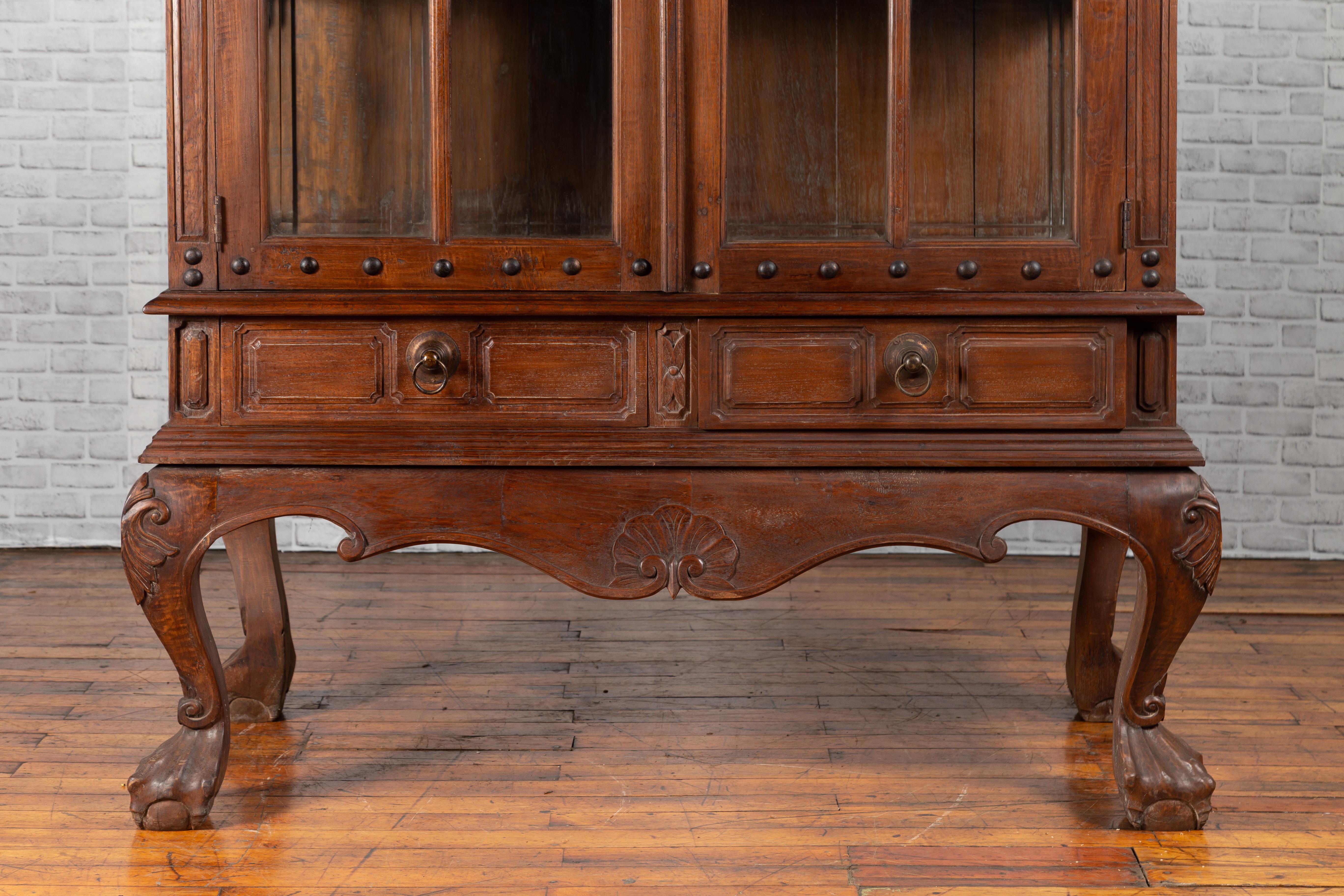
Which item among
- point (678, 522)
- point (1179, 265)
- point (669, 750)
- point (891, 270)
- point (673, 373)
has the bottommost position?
point (669, 750)

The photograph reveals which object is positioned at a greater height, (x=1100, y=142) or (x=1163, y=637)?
(x=1100, y=142)

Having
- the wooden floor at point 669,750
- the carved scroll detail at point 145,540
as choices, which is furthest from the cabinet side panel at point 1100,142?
the carved scroll detail at point 145,540

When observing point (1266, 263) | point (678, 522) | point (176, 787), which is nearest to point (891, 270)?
point (678, 522)

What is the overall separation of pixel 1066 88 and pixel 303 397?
1.02 meters

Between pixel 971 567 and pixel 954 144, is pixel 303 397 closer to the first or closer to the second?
pixel 954 144

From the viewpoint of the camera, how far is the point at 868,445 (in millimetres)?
1521

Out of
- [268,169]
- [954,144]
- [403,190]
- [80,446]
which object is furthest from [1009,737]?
[80,446]

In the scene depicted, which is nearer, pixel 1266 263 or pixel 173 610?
pixel 173 610

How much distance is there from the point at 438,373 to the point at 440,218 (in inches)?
7.6

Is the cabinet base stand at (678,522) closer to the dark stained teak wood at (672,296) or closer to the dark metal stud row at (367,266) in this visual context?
the dark stained teak wood at (672,296)

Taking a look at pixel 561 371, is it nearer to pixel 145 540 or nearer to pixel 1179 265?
pixel 145 540

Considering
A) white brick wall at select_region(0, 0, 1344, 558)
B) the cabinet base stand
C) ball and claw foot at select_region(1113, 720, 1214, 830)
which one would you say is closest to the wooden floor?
ball and claw foot at select_region(1113, 720, 1214, 830)

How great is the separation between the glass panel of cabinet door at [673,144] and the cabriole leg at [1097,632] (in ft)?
1.83

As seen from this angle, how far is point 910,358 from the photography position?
59.0 inches
